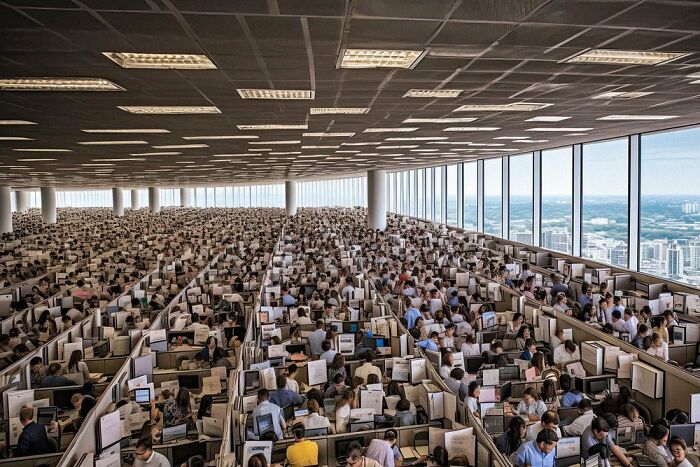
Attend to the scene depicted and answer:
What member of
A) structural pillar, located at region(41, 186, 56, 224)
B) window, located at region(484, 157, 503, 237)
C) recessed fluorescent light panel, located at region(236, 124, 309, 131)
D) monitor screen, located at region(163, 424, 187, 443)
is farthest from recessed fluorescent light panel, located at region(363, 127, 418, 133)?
structural pillar, located at region(41, 186, 56, 224)

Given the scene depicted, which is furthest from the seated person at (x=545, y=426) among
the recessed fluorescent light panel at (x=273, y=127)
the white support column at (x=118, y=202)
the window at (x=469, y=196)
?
the white support column at (x=118, y=202)

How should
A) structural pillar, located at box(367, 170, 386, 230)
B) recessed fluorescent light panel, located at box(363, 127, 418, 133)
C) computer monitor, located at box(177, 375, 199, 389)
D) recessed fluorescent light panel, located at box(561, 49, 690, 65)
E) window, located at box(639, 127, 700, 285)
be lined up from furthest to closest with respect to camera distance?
structural pillar, located at box(367, 170, 386, 230) < window, located at box(639, 127, 700, 285) < recessed fluorescent light panel, located at box(363, 127, 418, 133) < computer monitor, located at box(177, 375, 199, 389) < recessed fluorescent light panel, located at box(561, 49, 690, 65)

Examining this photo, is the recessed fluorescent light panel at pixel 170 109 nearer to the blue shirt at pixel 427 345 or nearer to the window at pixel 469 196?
the blue shirt at pixel 427 345

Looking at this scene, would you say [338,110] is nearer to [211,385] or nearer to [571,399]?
[211,385]

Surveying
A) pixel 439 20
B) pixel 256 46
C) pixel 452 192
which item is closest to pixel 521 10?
pixel 439 20

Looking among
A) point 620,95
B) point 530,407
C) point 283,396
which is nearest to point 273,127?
point 283,396

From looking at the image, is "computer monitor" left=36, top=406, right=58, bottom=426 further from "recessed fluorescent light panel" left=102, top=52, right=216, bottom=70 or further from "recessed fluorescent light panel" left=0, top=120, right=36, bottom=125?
"recessed fluorescent light panel" left=0, top=120, right=36, bottom=125

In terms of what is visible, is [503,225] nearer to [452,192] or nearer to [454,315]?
[452,192]

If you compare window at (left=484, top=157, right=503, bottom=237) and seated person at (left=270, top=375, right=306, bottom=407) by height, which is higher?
window at (left=484, top=157, right=503, bottom=237)
